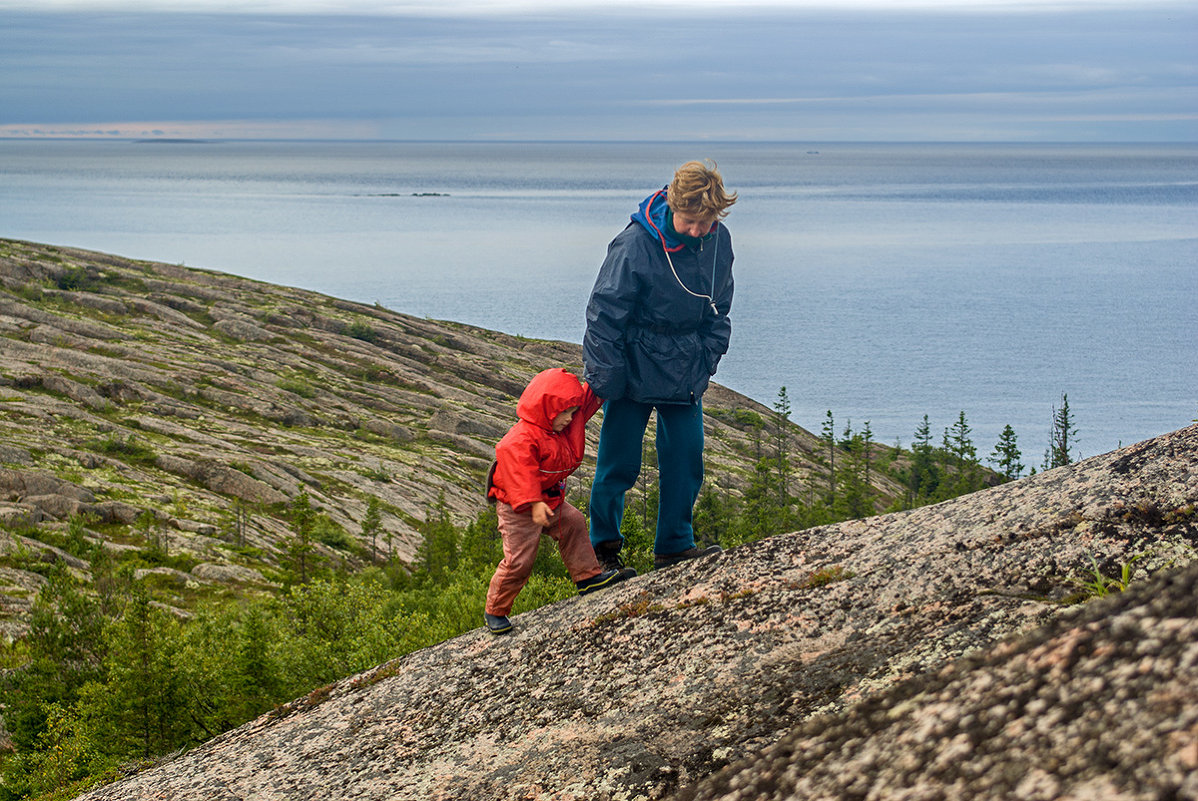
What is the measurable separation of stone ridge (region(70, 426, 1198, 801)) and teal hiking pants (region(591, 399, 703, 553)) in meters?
0.76

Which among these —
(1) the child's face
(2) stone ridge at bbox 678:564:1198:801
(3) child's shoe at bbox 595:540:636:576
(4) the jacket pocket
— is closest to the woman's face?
(4) the jacket pocket

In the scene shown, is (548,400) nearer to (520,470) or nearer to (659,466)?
(520,470)

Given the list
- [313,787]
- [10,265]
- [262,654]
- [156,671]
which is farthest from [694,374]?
[10,265]

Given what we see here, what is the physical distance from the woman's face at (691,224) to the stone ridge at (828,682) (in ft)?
8.25

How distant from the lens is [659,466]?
8422mm

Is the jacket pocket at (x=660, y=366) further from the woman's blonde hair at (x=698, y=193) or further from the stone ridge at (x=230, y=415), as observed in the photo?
the stone ridge at (x=230, y=415)

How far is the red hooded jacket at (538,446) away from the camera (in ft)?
25.0

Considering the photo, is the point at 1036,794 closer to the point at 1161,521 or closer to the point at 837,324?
the point at 1161,521

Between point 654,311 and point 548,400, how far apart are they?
1.16m

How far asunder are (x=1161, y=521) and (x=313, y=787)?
539cm

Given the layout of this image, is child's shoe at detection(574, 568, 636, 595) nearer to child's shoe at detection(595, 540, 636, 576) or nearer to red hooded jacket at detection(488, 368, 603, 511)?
child's shoe at detection(595, 540, 636, 576)

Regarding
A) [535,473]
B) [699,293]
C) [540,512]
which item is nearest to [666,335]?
[699,293]

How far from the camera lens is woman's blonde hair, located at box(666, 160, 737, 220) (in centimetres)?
754

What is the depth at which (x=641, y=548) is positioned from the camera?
2048cm
